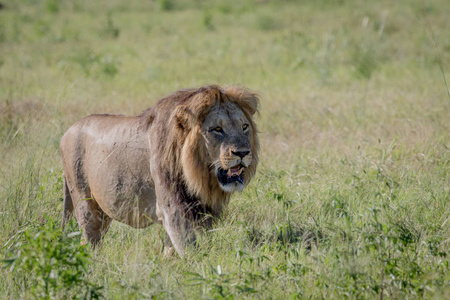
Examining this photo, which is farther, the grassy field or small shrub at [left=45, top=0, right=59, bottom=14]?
small shrub at [left=45, top=0, right=59, bottom=14]

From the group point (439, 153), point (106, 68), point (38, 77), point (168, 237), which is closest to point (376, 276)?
point (168, 237)

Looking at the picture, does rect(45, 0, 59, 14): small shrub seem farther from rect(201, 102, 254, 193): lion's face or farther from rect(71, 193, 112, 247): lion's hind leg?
rect(201, 102, 254, 193): lion's face

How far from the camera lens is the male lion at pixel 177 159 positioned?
3830mm

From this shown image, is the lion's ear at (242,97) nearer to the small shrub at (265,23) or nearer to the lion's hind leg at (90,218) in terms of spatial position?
the lion's hind leg at (90,218)

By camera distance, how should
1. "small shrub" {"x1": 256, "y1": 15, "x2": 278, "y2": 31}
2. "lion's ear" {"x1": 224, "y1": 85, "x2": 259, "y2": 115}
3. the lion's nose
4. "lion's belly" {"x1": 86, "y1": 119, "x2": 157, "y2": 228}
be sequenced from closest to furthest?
1. the lion's nose
2. "lion's ear" {"x1": 224, "y1": 85, "x2": 259, "y2": 115}
3. "lion's belly" {"x1": 86, "y1": 119, "x2": 157, "y2": 228}
4. "small shrub" {"x1": 256, "y1": 15, "x2": 278, "y2": 31}

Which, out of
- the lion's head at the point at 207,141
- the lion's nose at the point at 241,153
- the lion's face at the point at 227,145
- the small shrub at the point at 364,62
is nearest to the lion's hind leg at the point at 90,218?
the lion's head at the point at 207,141

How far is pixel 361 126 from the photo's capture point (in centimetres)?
737

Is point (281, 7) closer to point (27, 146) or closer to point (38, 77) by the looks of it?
point (38, 77)

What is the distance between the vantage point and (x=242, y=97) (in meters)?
4.00

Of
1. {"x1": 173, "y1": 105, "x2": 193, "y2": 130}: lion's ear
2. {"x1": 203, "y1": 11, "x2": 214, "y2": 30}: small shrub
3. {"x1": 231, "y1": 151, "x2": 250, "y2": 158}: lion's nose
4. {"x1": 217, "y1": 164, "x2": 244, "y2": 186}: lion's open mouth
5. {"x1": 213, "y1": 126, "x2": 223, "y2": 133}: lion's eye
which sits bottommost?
{"x1": 203, "y1": 11, "x2": 214, "y2": 30}: small shrub

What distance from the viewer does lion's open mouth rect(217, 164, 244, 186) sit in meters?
3.85

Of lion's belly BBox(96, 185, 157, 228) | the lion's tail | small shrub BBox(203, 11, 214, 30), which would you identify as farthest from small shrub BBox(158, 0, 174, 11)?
lion's belly BBox(96, 185, 157, 228)

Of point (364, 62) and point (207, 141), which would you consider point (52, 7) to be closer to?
point (364, 62)

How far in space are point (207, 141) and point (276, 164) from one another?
240 cm
